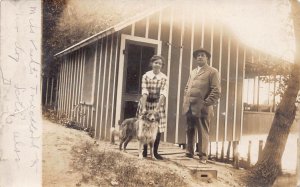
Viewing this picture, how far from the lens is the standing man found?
12.5ft

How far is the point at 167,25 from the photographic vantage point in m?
3.79

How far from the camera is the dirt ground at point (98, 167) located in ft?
10.6

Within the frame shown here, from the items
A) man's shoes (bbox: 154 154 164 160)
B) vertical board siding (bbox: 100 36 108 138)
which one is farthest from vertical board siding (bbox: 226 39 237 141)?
vertical board siding (bbox: 100 36 108 138)

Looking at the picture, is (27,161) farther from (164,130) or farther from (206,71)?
(206,71)

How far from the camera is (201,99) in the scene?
3.77m

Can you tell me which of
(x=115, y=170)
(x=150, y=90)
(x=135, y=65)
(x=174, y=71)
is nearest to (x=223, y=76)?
(x=174, y=71)

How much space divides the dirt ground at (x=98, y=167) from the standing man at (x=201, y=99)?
14.4 inches

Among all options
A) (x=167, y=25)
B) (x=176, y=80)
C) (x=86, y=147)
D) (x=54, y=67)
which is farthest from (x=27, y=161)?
(x=167, y=25)

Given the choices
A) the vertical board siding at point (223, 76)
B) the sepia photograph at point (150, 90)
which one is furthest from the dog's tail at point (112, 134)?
the vertical board siding at point (223, 76)

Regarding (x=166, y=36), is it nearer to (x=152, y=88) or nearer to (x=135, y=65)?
(x=135, y=65)

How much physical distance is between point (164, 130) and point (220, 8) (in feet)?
4.91

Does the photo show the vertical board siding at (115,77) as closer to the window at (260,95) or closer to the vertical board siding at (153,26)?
the vertical board siding at (153,26)

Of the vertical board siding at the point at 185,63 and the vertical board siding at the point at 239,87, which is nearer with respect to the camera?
the vertical board siding at the point at 185,63

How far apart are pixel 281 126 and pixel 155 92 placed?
1.56m
